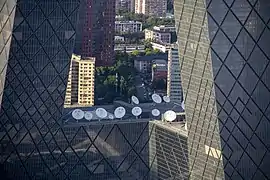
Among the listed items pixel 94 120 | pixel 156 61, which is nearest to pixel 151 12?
pixel 156 61

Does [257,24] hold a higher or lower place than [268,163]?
higher

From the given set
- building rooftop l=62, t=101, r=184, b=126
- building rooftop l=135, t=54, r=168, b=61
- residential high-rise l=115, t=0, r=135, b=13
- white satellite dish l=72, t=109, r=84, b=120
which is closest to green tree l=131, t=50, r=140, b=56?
building rooftop l=135, t=54, r=168, b=61

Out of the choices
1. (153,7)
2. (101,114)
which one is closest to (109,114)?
(101,114)

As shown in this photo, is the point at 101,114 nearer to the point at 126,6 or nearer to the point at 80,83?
the point at 80,83

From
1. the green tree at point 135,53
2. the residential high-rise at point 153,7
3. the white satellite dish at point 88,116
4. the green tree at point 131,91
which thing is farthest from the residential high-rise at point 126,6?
the white satellite dish at point 88,116

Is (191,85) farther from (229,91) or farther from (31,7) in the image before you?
(31,7)

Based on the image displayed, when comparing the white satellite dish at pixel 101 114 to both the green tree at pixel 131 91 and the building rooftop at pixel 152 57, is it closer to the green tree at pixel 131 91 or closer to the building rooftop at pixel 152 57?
the green tree at pixel 131 91
